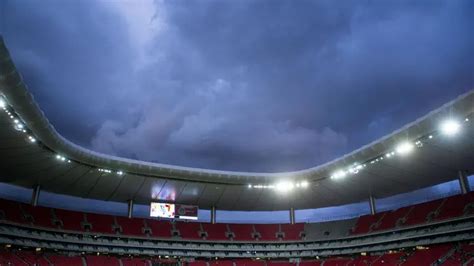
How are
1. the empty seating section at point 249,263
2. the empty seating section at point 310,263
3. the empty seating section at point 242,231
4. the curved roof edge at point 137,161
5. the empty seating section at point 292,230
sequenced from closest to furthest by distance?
1. the curved roof edge at point 137,161
2. the empty seating section at point 310,263
3. the empty seating section at point 249,263
4. the empty seating section at point 292,230
5. the empty seating section at point 242,231

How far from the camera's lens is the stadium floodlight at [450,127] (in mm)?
29214

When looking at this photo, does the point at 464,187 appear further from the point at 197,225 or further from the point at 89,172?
the point at 89,172

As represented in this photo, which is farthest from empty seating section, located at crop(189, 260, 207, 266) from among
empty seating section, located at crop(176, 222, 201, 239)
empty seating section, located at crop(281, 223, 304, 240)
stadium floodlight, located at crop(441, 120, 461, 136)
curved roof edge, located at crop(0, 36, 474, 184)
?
stadium floodlight, located at crop(441, 120, 461, 136)

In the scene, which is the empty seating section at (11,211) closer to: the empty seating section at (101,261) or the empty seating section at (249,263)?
the empty seating section at (101,261)

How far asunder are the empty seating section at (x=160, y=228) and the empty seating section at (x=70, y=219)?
9418 mm

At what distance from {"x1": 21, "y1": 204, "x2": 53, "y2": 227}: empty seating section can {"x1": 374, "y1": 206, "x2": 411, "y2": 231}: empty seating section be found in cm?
4061

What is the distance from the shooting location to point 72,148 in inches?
1359

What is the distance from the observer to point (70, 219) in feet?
155

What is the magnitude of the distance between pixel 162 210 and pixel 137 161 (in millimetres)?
13048

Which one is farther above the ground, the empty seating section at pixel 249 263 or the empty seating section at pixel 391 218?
the empty seating section at pixel 391 218

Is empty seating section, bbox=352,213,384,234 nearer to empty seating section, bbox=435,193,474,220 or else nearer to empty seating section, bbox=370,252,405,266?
empty seating section, bbox=370,252,405,266

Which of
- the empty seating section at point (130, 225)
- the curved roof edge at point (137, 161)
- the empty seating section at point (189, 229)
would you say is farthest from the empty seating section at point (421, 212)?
the empty seating section at point (130, 225)

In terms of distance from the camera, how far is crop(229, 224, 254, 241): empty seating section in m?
55.7

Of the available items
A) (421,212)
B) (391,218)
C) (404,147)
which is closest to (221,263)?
(391,218)
